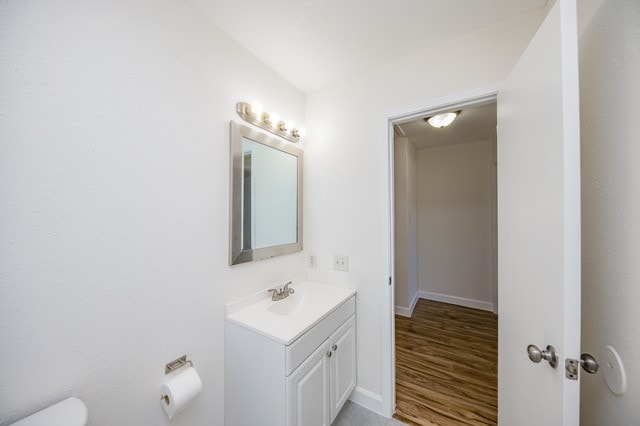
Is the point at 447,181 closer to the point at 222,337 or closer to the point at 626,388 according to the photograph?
the point at 626,388

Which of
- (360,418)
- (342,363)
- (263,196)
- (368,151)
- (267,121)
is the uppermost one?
(267,121)

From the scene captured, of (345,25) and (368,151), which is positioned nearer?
(345,25)

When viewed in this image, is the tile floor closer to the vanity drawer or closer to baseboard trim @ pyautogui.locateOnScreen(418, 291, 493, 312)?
the vanity drawer

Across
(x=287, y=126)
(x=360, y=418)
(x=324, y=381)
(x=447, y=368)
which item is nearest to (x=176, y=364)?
(x=324, y=381)

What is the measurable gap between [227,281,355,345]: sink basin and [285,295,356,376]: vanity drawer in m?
0.04

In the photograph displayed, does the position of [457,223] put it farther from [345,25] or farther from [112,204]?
[112,204]

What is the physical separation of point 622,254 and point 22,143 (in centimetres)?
184

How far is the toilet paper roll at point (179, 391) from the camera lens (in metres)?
0.95

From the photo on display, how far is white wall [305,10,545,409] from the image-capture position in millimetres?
1301

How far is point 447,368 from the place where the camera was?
2.00 metres

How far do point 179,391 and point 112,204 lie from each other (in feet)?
2.75

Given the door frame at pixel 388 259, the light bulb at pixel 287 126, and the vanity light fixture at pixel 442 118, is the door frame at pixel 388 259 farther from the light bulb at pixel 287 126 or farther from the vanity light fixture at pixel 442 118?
the vanity light fixture at pixel 442 118

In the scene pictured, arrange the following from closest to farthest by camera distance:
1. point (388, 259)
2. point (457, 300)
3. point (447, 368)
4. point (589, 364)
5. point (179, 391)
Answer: point (589, 364), point (179, 391), point (388, 259), point (447, 368), point (457, 300)

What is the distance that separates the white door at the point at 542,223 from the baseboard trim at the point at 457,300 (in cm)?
250
